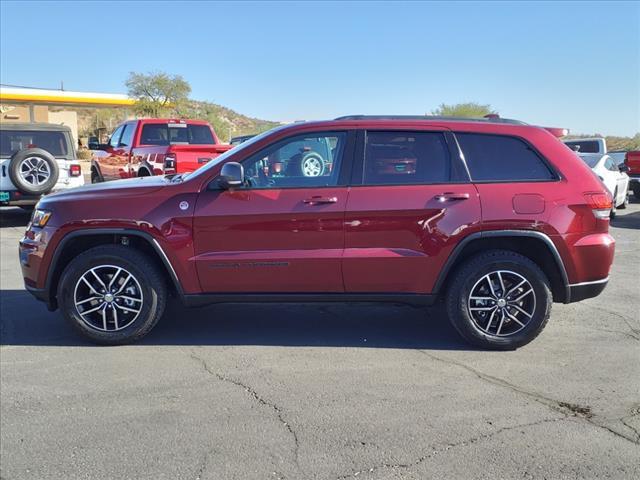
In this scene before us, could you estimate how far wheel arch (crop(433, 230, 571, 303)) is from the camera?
15.1ft

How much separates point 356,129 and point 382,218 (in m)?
0.81

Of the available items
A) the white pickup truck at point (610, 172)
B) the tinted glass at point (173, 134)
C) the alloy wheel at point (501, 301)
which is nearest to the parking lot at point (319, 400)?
the alloy wheel at point (501, 301)

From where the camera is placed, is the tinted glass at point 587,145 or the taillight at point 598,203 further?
the tinted glass at point 587,145

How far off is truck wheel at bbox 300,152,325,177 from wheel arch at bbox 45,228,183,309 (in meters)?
1.35

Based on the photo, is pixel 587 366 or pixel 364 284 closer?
pixel 587 366

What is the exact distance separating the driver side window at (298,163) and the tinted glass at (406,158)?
26cm

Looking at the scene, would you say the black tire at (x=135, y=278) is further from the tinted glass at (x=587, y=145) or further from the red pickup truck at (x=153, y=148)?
the tinted glass at (x=587, y=145)

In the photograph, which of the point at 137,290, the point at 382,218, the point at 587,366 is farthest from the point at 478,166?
the point at 137,290

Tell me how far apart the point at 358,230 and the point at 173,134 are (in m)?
8.46

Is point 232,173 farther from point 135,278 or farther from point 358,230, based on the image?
point 135,278

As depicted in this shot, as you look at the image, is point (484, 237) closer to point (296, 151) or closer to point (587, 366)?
point (587, 366)

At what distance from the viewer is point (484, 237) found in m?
4.64

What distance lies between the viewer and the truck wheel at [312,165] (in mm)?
4789

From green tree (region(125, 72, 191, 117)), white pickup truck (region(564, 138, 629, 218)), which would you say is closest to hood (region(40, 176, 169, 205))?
white pickup truck (region(564, 138, 629, 218))
